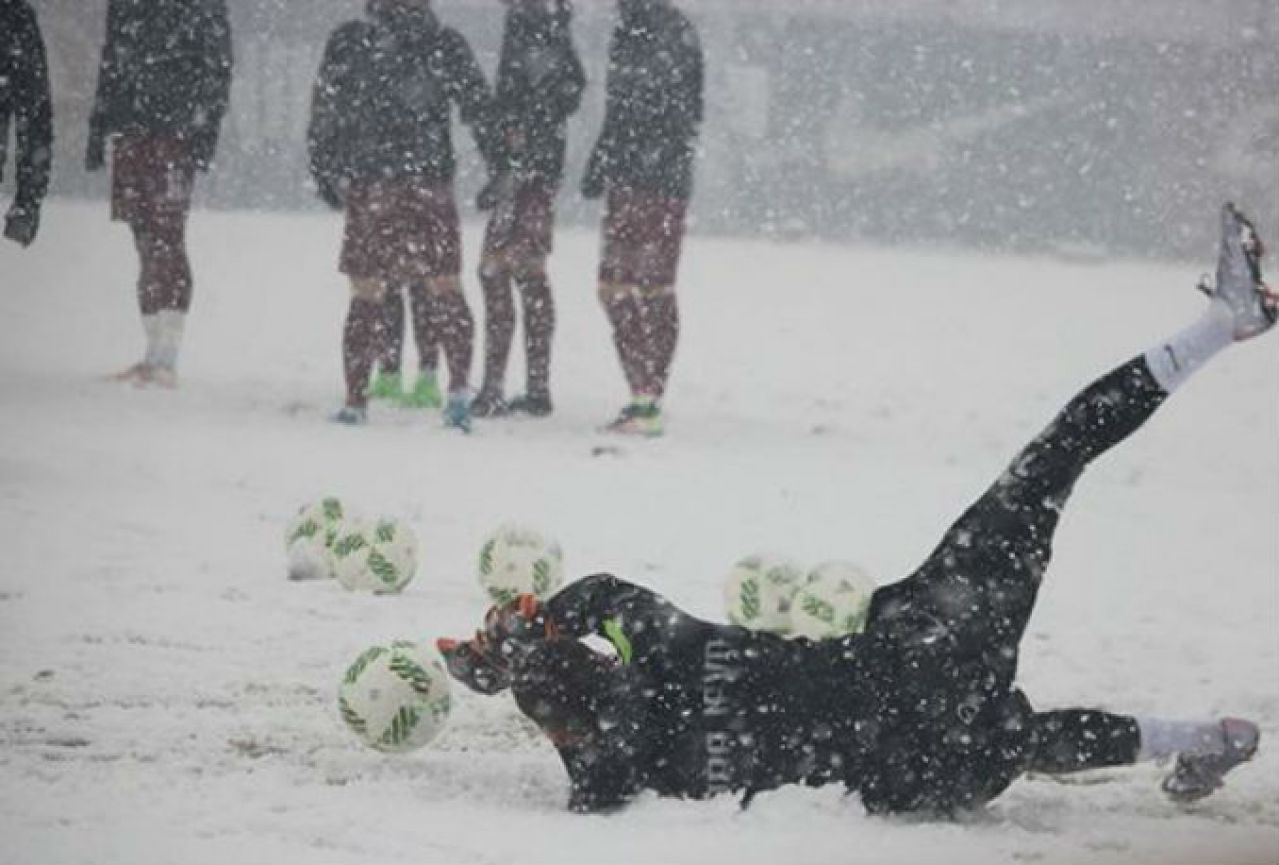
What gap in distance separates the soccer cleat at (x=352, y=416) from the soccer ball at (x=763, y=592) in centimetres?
459

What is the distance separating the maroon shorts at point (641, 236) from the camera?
34.8 feet

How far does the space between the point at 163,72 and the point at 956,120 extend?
15.5 metres

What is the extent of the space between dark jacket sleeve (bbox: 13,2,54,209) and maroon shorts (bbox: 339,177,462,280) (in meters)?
2.45

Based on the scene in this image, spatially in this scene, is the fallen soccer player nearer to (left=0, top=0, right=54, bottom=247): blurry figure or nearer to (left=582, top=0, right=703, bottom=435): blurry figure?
(left=0, top=0, right=54, bottom=247): blurry figure

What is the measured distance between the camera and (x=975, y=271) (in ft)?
73.6

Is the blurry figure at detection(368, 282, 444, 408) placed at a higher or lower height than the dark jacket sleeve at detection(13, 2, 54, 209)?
lower

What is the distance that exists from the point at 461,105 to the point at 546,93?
1.60 feet

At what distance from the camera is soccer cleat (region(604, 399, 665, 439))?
34.9 ft

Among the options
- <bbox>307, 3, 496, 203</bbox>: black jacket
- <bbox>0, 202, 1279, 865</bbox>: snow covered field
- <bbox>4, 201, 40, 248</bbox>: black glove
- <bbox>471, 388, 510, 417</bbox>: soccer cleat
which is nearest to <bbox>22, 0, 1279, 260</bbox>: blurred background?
<bbox>0, 202, 1279, 865</bbox>: snow covered field

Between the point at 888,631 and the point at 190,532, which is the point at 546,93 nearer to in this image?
the point at 190,532

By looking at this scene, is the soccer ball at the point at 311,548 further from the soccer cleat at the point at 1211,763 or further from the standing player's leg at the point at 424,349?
the standing player's leg at the point at 424,349

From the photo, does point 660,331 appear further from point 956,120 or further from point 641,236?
point 956,120

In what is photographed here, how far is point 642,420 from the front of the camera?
10.7 metres

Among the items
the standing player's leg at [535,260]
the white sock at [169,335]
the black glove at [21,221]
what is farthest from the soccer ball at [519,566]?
the white sock at [169,335]
